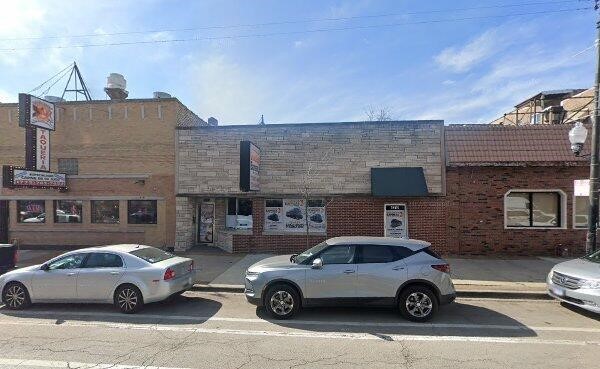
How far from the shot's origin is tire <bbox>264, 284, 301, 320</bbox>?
6906mm

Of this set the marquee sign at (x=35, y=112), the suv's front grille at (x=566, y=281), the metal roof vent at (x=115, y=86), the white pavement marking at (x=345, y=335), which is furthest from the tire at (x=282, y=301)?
the metal roof vent at (x=115, y=86)

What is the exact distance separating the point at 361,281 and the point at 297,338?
165 centimetres

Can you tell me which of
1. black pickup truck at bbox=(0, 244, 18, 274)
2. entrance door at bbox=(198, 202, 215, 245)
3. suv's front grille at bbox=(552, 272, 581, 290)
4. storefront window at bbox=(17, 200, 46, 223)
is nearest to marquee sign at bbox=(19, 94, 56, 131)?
storefront window at bbox=(17, 200, 46, 223)

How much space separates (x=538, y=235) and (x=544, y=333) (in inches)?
322

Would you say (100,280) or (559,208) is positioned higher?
(559,208)

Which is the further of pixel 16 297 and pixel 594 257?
pixel 594 257

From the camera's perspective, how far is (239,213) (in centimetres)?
1467

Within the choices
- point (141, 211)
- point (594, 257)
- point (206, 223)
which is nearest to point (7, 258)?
point (141, 211)

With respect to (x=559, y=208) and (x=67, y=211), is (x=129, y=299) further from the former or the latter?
(x=559, y=208)

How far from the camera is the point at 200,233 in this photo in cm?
1547

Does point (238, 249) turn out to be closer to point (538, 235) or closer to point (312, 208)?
point (312, 208)

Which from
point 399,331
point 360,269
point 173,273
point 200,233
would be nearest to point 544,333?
point 399,331

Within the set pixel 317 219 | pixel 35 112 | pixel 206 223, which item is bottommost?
pixel 206 223

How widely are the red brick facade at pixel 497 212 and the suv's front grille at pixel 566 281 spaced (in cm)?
548
